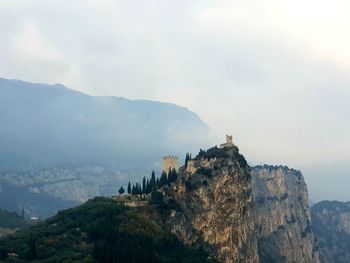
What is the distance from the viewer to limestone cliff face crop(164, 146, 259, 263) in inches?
5743

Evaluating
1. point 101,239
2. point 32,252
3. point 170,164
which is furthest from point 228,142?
point 32,252

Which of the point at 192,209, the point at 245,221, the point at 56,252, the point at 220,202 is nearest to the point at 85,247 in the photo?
the point at 56,252

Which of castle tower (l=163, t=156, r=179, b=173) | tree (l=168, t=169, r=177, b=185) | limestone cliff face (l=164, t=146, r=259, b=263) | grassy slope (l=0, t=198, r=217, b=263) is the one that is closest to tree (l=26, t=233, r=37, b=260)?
grassy slope (l=0, t=198, r=217, b=263)

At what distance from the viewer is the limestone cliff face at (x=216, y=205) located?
146 metres

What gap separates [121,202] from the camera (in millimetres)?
138375

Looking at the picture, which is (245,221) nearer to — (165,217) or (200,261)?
(165,217)

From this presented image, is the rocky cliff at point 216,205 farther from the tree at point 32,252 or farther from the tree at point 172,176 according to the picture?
the tree at point 32,252

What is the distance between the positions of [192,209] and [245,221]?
84.7 feet

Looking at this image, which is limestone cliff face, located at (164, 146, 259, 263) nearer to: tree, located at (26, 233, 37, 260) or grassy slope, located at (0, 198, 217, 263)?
grassy slope, located at (0, 198, 217, 263)

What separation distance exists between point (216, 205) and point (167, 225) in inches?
973

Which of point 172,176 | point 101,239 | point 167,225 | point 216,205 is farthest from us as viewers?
point 216,205

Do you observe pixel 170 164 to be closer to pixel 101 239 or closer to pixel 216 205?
pixel 216 205

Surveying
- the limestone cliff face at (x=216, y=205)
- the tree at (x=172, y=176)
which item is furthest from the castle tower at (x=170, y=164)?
the tree at (x=172, y=176)

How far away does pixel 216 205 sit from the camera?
15600 cm
